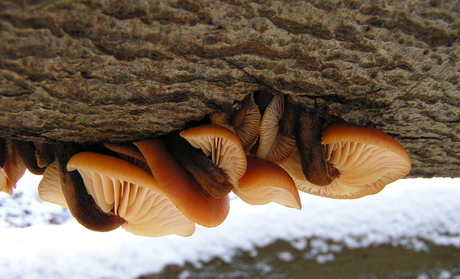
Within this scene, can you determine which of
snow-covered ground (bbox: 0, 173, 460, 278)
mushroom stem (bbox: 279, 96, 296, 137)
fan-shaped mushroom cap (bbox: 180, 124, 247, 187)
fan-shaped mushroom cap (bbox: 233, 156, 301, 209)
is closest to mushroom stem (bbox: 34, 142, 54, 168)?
fan-shaped mushroom cap (bbox: 180, 124, 247, 187)

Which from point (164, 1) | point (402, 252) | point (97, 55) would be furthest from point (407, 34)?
point (402, 252)

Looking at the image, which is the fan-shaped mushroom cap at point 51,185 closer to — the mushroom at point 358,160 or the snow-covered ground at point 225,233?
the mushroom at point 358,160

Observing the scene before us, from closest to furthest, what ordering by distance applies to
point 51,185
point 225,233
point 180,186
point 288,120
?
1. point 180,186
2. point 288,120
3. point 51,185
4. point 225,233

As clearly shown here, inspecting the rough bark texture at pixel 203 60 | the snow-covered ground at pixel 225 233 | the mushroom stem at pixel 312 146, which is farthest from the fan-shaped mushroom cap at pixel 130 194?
the snow-covered ground at pixel 225 233

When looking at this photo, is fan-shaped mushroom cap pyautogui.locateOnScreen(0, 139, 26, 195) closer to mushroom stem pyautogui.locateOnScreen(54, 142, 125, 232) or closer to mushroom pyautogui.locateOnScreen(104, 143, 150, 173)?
mushroom stem pyautogui.locateOnScreen(54, 142, 125, 232)

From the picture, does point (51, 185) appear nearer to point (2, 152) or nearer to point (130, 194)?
point (2, 152)

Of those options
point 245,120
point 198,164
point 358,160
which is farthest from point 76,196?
point 358,160
